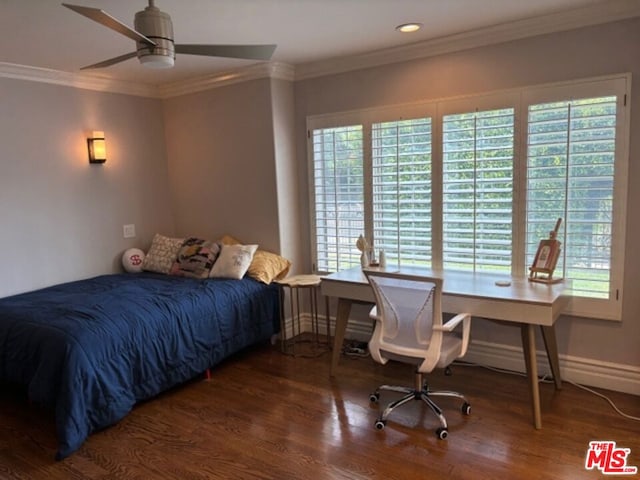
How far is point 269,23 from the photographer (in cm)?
291

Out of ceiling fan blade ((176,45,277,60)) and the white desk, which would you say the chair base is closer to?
the white desk

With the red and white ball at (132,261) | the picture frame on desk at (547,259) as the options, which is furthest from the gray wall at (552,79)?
the red and white ball at (132,261)

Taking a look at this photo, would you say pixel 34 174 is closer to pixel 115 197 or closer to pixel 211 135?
pixel 115 197

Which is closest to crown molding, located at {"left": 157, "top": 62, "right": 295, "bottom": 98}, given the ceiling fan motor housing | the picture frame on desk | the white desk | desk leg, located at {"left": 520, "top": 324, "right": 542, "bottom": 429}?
the white desk

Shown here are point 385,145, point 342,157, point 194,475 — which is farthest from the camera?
point 342,157

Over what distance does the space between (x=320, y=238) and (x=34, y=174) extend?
7.78ft

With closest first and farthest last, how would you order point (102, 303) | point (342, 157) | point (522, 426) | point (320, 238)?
point (522, 426), point (102, 303), point (342, 157), point (320, 238)

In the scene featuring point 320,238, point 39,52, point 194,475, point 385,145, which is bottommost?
point 194,475

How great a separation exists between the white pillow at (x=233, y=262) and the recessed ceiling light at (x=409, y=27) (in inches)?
79.2

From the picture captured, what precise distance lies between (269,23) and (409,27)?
898 mm

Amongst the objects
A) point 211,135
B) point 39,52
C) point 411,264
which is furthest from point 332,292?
point 39,52

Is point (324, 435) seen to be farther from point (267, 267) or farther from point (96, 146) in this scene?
point (96, 146)

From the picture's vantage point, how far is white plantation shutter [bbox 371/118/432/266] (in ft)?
11.8

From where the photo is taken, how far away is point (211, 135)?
177 inches
